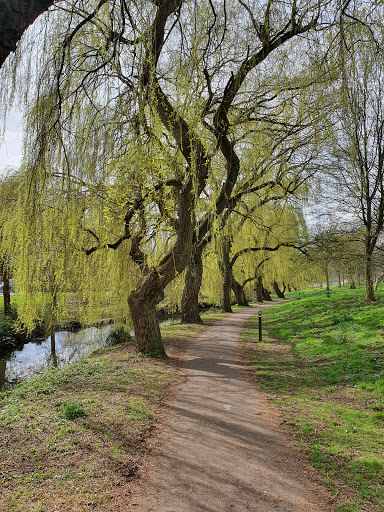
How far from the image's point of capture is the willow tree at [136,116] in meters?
3.54

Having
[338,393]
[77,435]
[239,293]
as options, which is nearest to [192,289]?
[338,393]

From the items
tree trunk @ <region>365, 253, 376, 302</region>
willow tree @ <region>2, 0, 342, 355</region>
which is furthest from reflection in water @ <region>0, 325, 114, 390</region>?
tree trunk @ <region>365, 253, 376, 302</region>

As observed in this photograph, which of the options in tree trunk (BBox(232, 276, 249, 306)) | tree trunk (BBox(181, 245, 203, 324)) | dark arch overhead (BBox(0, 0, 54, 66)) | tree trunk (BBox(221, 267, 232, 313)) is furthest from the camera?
tree trunk (BBox(232, 276, 249, 306))

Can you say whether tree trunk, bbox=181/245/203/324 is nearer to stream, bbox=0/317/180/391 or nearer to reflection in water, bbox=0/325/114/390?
stream, bbox=0/317/180/391

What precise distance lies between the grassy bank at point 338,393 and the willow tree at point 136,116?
3.07 meters

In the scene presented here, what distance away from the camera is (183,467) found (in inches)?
131

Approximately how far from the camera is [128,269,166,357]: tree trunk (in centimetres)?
791

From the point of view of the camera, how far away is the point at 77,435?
384 centimetres

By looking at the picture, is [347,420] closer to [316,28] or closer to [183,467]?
[183,467]

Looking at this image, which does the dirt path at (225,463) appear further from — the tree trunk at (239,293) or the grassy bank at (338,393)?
the tree trunk at (239,293)

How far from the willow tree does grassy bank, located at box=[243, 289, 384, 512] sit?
10.1 feet

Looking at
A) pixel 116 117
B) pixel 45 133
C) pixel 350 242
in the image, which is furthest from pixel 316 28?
pixel 350 242

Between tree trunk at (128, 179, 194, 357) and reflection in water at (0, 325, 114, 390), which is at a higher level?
tree trunk at (128, 179, 194, 357)

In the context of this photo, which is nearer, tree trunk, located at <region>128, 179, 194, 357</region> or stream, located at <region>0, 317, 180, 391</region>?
tree trunk, located at <region>128, 179, 194, 357</region>
